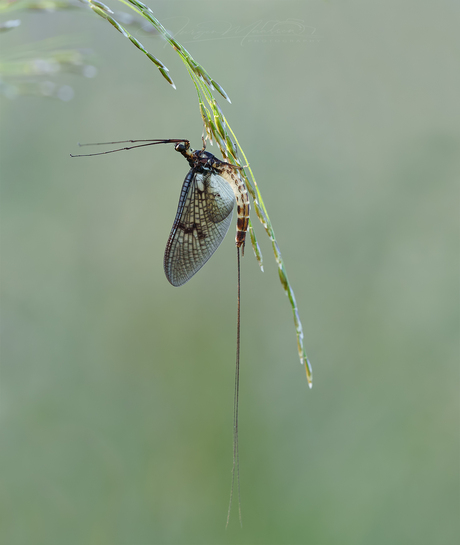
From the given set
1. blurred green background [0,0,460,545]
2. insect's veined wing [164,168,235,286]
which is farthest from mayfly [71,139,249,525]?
blurred green background [0,0,460,545]

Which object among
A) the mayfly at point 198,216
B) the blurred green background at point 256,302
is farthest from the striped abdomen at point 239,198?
the blurred green background at point 256,302

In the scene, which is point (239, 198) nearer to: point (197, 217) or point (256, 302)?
point (197, 217)

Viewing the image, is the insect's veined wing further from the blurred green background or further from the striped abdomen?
the blurred green background

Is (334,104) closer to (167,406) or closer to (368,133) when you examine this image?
(368,133)

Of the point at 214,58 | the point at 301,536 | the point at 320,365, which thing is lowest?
the point at 301,536

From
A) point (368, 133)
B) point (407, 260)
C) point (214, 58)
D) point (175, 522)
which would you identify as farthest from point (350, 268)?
point (175, 522)
